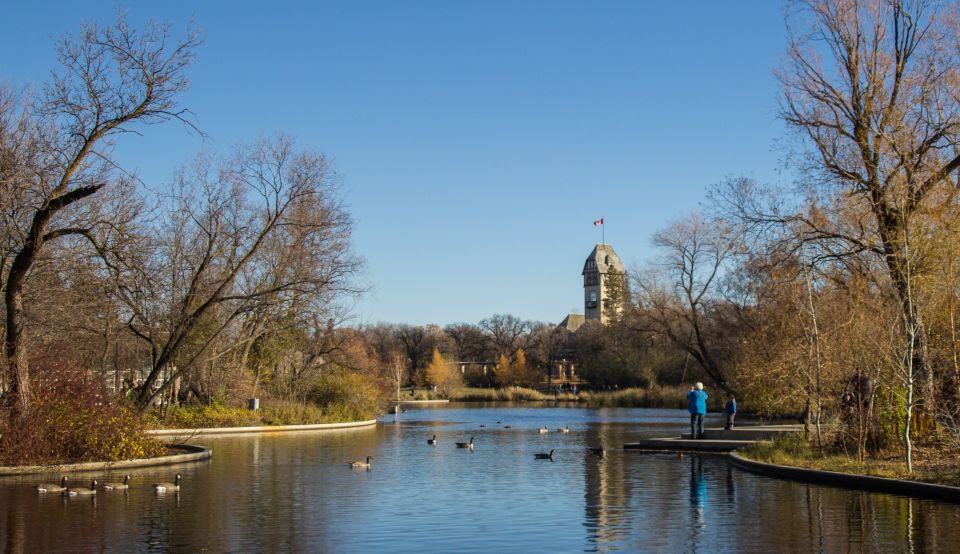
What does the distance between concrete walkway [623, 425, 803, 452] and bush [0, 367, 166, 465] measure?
14.9 meters

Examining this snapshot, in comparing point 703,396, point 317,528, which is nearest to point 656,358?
point 703,396

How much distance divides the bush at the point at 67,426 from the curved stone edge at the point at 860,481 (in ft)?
49.6

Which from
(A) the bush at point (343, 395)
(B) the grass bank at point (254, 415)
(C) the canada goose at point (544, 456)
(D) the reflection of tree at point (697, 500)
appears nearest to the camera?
(D) the reflection of tree at point (697, 500)

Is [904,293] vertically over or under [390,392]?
over

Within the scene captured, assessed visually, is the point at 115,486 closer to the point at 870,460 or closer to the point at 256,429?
the point at 870,460

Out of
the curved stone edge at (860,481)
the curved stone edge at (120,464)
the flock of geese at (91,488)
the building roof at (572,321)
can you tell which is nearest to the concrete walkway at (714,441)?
the curved stone edge at (860,481)

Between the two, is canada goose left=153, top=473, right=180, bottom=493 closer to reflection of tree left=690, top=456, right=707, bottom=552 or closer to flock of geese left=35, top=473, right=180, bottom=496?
flock of geese left=35, top=473, right=180, bottom=496

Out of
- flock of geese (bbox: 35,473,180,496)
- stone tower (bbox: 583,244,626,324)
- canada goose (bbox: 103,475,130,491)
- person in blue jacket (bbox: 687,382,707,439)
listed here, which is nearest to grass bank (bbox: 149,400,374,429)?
flock of geese (bbox: 35,473,180,496)

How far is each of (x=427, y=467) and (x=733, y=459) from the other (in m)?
7.84

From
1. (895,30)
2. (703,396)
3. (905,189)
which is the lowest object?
(703,396)

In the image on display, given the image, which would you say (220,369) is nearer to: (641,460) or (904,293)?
(641,460)

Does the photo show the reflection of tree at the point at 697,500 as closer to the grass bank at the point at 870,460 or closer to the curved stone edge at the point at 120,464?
the grass bank at the point at 870,460

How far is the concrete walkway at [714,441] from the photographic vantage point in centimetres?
2636

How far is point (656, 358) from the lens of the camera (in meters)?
76.4
